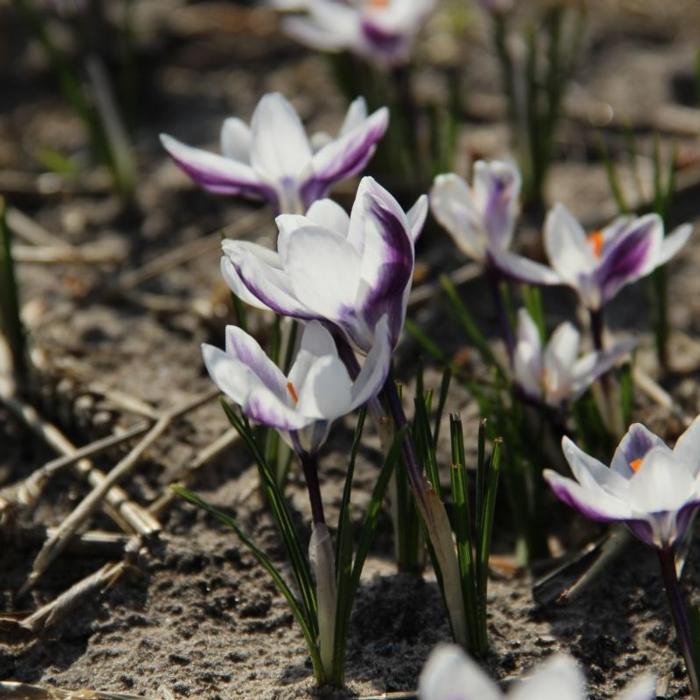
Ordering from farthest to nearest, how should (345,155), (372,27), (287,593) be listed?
(372,27)
(345,155)
(287,593)

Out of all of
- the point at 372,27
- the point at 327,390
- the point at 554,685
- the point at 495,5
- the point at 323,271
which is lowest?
the point at 554,685

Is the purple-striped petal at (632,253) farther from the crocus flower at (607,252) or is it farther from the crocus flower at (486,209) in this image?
the crocus flower at (486,209)

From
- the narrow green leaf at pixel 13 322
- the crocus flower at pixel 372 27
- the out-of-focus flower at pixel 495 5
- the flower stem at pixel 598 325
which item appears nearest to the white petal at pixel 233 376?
the flower stem at pixel 598 325

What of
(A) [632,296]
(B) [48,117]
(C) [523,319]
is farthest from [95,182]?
(C) [523,319]

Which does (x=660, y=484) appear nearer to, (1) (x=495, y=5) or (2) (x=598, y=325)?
(2) (x=598, y=325)

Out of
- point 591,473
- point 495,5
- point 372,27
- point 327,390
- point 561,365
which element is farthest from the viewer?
point 495,5

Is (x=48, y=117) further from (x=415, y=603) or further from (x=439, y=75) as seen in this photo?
(x=415, y=603)

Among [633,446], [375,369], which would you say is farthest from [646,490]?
[375,369]
